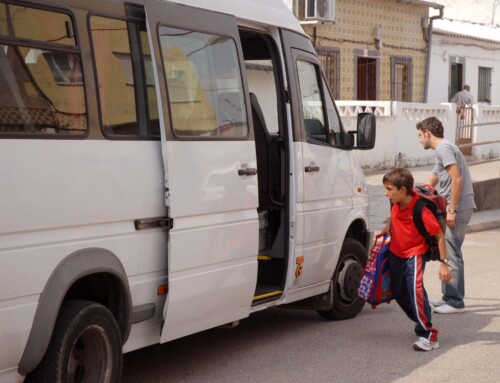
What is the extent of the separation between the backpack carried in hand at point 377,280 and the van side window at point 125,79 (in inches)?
96.0

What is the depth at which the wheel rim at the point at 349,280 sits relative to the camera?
841 centimetres

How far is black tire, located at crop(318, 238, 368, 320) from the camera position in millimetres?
8392

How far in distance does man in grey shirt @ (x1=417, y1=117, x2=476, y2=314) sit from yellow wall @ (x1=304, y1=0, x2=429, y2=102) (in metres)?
15.7

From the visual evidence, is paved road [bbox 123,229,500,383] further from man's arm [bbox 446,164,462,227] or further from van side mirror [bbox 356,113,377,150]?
van side mirror [bbox 356,113,377,150]

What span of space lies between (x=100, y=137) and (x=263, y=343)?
2.75 meters

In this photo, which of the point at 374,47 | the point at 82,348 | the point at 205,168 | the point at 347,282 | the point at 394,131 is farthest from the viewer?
the point at 374,47

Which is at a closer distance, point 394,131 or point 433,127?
point 433,127

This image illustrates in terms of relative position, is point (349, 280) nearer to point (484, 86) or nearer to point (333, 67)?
point (333, 67)

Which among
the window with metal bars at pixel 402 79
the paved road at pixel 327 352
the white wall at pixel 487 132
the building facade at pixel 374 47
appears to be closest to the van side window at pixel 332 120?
the paved road at pixel 327 352

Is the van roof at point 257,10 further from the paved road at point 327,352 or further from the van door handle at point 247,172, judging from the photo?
the paved road at point 327,352

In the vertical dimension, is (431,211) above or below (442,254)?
above

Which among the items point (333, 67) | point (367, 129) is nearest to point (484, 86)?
point (333, 67)

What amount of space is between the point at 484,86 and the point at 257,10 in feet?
89.7

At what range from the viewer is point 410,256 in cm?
757
